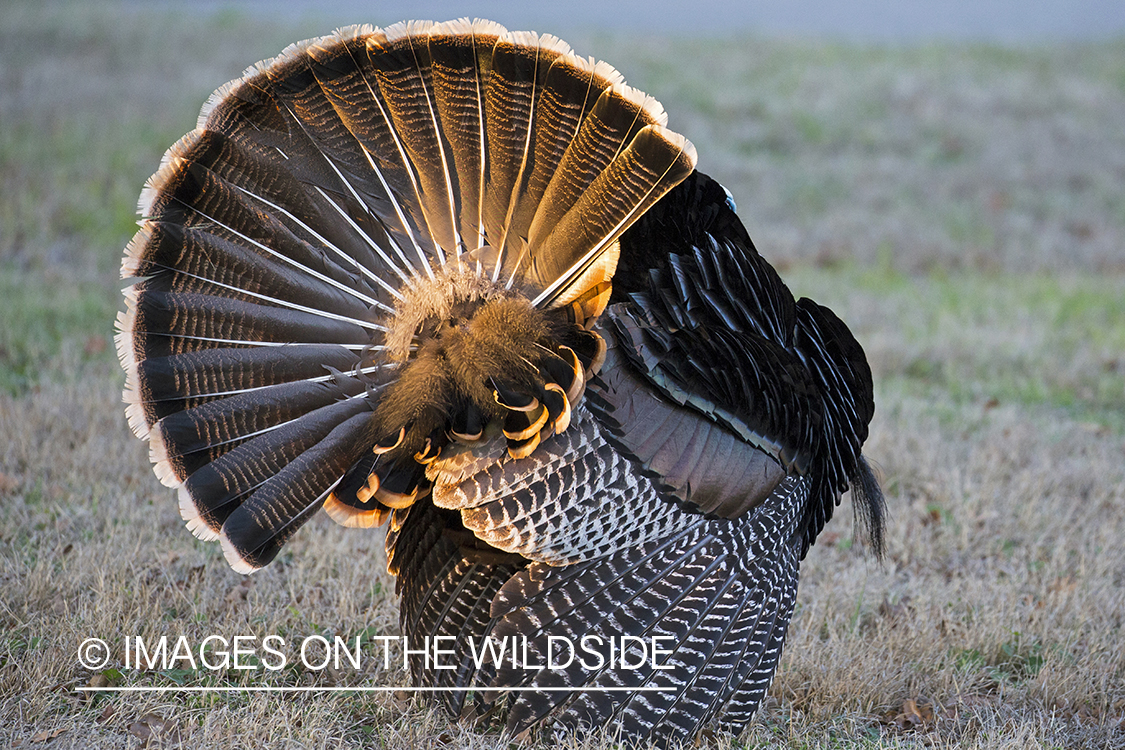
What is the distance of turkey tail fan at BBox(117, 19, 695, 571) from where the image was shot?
2.92 m

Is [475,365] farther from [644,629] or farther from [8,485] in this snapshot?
[8,485]

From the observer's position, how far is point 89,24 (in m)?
17.5

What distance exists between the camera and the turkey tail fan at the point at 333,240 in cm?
292

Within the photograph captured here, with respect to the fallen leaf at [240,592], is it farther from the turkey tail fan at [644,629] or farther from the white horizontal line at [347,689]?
the turkey tail fan at [644,629]

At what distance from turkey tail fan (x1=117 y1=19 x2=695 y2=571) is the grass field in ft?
2.60

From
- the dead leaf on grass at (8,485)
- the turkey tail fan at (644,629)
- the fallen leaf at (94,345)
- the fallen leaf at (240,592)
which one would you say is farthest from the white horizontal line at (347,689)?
the fallen leaf at (94,345)

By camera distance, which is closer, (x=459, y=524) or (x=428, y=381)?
(x=428, y=381)

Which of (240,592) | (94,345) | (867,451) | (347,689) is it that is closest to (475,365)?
(347,689)

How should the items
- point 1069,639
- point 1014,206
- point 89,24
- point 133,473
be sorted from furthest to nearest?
point 89,24 < point 1014,206 < point 133,473 < point 1069,639

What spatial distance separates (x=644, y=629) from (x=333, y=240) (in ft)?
4.78

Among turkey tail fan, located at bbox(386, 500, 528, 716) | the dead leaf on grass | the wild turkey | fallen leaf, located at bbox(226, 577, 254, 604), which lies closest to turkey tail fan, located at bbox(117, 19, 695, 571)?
the wild turkey

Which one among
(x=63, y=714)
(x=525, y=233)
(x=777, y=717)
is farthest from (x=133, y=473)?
(x=777, y=717)

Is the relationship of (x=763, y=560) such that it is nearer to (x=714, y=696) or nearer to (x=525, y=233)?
(x=714, y=696)

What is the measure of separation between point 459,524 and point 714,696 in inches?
36.3
